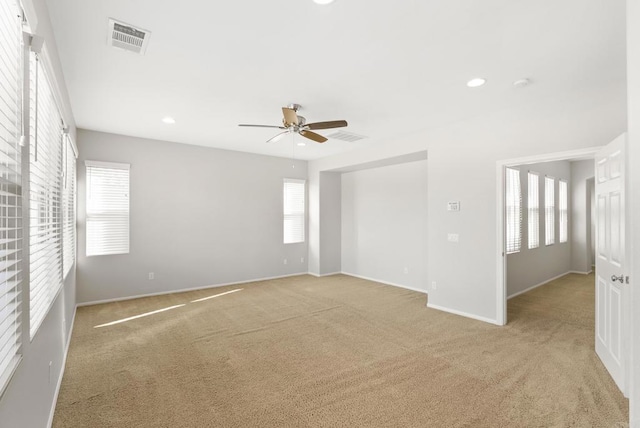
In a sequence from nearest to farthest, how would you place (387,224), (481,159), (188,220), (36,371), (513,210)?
(36,371) → (481,159) → (513,210) → (188,220) → (387,224)

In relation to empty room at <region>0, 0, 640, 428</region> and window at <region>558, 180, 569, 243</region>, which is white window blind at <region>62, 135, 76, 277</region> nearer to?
empty room at <region>0, 0, 640, 428</region>

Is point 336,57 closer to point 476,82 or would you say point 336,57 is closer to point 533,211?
point 476,82

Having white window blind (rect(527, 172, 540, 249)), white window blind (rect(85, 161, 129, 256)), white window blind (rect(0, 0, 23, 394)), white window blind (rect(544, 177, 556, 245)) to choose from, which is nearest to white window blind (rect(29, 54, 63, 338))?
white window blind (rect(0, 0, 23, 394))

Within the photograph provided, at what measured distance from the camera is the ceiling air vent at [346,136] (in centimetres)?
504

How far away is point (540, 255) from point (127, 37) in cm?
747

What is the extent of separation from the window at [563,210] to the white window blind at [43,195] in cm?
879

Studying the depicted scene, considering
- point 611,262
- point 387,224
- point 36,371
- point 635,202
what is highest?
point 635,202

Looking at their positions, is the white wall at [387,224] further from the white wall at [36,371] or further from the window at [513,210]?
the white wall at [36,371]

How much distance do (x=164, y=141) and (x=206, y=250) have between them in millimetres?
2171

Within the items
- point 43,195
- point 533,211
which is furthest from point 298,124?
point 533,211

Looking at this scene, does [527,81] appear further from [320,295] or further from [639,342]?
[320,295]

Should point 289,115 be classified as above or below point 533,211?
above

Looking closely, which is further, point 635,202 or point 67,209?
point 67,209

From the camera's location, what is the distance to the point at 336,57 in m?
2.71
